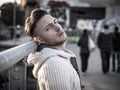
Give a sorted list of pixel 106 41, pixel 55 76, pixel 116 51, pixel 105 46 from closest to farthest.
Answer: pixel 55 76
pixel 106 41
pixel 105 46
pixel 116 51

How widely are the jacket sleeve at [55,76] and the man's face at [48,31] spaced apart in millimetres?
234

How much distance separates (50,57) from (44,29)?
22 centimetres

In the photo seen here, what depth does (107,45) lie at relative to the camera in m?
14.5

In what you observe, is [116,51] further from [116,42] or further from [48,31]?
[48,31]

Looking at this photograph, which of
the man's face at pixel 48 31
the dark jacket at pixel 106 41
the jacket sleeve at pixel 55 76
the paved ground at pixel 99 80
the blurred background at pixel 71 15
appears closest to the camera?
the jacket sleeve at pixel 55 76

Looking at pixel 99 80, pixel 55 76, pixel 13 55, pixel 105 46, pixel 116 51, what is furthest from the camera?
pixel 116 51

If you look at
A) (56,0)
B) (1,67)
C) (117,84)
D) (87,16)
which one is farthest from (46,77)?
(87,16)

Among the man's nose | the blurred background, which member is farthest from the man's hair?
the blurred background

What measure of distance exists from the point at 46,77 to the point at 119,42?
1281 cm

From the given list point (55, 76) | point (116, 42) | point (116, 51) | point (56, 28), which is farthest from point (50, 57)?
point (116, 51)

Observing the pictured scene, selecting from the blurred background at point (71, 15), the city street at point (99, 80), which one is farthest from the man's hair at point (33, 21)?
the blurred background at point (71, 15)

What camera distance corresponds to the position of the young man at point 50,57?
2.43 metres

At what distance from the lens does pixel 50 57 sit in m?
2.51

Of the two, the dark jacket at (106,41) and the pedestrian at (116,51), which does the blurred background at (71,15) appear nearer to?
the pedestrian at (116,51)
